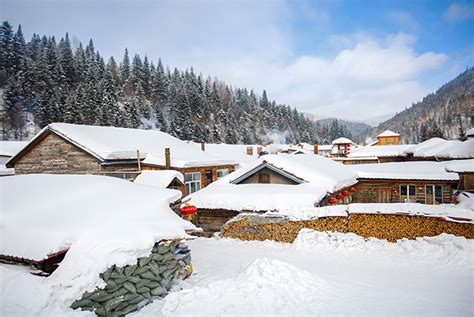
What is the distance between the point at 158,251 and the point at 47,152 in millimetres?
20569

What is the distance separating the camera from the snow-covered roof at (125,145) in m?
21.5

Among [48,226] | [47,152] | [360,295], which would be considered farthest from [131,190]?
[47,152]

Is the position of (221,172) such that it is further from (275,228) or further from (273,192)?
(275,228)

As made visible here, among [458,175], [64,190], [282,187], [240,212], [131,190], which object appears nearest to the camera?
[64,190]

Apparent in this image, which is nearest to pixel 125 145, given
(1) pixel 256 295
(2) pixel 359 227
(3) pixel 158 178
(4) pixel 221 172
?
(3) pixel 158 178

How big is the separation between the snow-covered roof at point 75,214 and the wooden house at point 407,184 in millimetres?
21387

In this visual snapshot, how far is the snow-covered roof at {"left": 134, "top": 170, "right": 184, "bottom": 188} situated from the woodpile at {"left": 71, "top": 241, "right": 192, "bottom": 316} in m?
10.4

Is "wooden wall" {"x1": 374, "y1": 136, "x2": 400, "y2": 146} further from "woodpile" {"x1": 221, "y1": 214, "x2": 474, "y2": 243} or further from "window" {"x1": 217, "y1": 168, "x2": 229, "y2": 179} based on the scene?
"woodpile" {"x1": 221, "y1": 214, "x2": 474, "y2": 243}

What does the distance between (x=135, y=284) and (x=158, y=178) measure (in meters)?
12.4

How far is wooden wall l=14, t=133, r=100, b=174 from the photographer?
21734 mm

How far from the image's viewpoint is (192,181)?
23906 mm

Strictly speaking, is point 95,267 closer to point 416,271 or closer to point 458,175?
point 416,271

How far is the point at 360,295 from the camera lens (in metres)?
7.95

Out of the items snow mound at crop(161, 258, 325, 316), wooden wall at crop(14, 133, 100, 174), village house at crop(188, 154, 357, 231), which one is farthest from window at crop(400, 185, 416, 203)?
wooden wall at crop(14, 133, 100, 174)
